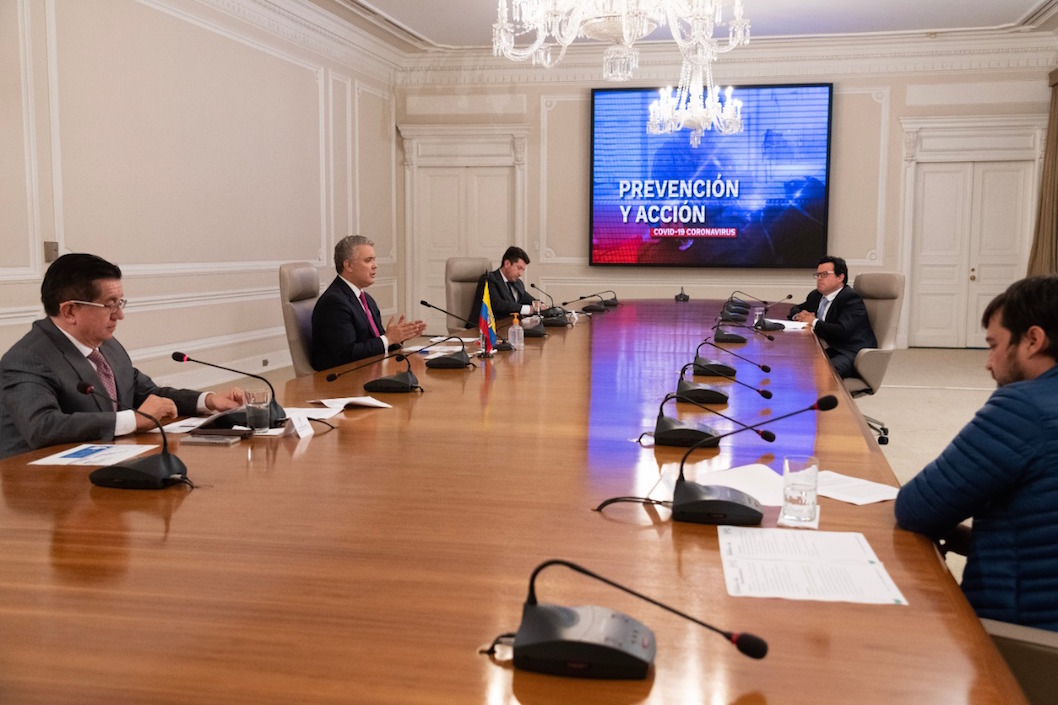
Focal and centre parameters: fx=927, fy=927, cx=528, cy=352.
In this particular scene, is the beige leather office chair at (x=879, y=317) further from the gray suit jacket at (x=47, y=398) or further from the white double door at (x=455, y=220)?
the white double door at (x=455, y=220)

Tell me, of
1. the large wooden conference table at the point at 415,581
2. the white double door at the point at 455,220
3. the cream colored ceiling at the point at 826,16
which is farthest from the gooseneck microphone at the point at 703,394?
the white double door at the point at 455,220

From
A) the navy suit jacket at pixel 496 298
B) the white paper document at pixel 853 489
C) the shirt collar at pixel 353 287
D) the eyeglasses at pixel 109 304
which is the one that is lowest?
the white paper document at pixel 853 489

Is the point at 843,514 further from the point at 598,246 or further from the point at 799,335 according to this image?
the point at 598,246

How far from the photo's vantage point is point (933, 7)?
8141 millimetres

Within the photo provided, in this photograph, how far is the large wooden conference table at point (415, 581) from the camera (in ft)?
3.48

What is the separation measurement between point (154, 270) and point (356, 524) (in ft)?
16.7

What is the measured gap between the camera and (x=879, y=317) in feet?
19.2

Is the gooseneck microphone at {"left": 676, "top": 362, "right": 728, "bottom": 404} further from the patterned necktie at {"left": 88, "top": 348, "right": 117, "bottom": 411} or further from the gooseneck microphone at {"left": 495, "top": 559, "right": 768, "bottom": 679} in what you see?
the gooseneck microphone at {"left": 495, "top": 559, "right": 768, "bottom": 679}

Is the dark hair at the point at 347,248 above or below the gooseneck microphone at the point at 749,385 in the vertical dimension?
above

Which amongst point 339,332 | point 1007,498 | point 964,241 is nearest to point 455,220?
point 964,241

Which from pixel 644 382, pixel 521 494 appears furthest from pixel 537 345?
pixel 521 494

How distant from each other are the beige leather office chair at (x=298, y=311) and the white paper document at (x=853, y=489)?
9.44ft

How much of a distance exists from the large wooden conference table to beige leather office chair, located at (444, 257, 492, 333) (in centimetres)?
451

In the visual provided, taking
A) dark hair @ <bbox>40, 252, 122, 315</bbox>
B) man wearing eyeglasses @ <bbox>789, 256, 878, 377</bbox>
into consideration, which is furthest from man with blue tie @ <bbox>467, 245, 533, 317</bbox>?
dark hair @ <bbox>40, 252, 122, 315</bbox>
